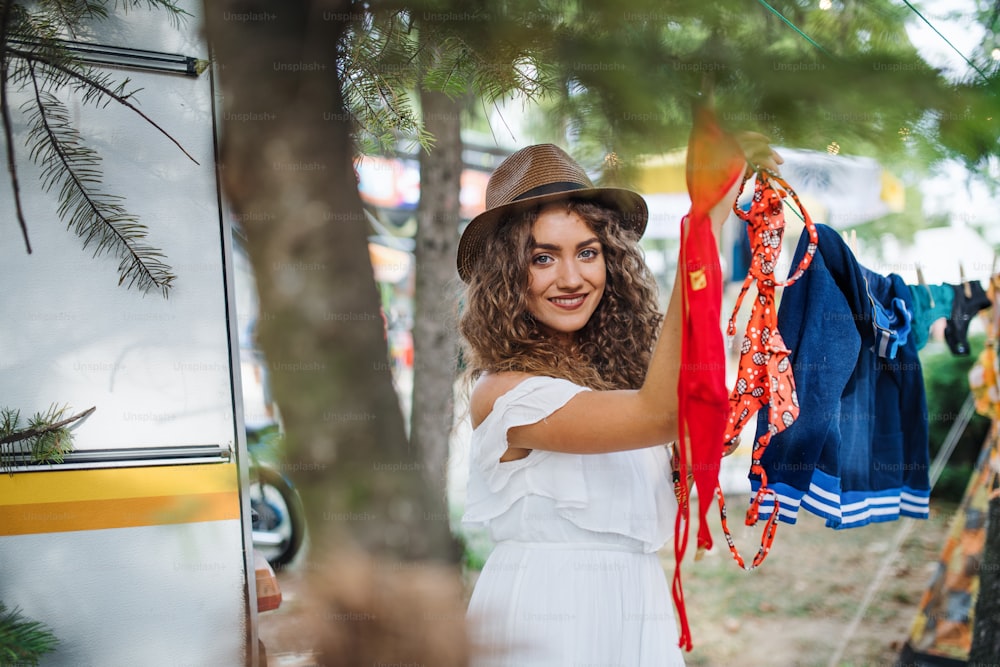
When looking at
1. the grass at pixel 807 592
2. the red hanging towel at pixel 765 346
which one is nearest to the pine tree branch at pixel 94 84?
the red hanging towel at pixel 765 346

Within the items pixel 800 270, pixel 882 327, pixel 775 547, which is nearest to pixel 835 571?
pixel 775 547

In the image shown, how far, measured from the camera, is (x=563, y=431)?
165cm

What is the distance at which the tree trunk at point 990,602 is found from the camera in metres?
3.03

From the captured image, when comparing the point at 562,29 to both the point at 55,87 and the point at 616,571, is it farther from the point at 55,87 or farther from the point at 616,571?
the point at 616,571

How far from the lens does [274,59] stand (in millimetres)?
1707

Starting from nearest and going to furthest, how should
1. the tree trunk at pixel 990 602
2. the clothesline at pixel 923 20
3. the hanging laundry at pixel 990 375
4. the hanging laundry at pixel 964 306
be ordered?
the clothesline at pixel 923 20 < the hanging laundry at pixel 964 306 < the hanging laundry at pixel 990 375 < the tree trunk at pixel 990 602

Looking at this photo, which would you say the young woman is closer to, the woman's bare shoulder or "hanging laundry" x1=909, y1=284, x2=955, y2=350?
the woman's bare shoulder

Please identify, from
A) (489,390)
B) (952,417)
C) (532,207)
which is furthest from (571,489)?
(952,417)

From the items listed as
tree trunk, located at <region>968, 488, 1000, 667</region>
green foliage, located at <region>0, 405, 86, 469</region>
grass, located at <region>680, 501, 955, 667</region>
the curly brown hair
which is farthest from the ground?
green foliage, located at <region>0, 405, 86, 469</region>

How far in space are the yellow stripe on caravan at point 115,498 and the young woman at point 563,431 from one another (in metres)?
0.68

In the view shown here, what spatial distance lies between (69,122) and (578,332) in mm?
1443

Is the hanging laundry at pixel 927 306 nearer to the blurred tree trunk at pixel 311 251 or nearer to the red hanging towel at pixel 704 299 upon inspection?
the red hanging towel at pixel 704 299

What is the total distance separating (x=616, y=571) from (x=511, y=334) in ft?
2.22

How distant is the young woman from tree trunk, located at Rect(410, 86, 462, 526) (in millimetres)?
1154
